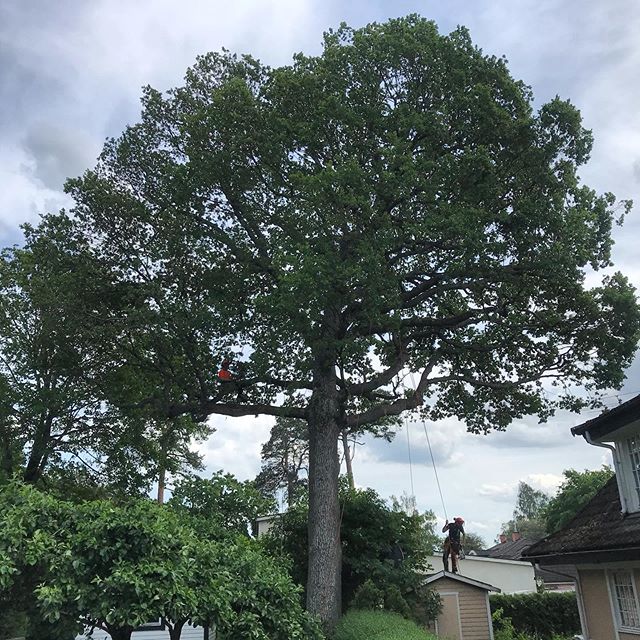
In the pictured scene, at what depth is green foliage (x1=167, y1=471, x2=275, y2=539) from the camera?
13.6 meters

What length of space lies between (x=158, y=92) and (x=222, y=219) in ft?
13.5

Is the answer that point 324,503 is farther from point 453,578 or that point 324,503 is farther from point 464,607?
Result: point 464,607

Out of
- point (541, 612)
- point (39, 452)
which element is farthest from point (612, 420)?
point (541, 612)

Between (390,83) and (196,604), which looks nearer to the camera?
(196,604)

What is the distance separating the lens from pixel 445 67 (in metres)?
13.3

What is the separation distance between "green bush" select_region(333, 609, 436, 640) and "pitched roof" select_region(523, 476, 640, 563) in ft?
10.7

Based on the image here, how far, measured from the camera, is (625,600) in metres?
10.6

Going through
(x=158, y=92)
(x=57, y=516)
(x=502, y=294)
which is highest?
(x=158, y=92)

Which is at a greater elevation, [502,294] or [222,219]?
[222,219]

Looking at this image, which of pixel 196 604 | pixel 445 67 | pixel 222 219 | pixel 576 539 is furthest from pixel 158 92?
pixel 576 539

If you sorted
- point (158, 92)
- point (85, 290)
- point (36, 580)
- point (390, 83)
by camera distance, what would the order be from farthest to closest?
point (158, 92) → point (85, 290) → point (390, 83) → point (36, 580)

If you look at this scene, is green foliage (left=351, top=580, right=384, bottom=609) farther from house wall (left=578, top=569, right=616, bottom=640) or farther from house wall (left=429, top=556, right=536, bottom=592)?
house wall (left=429, top=556, right=536, bottom=592)

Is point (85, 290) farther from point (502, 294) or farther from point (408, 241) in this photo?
point (502, 294)

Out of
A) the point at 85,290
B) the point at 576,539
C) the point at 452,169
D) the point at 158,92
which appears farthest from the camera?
the point at 158,92
